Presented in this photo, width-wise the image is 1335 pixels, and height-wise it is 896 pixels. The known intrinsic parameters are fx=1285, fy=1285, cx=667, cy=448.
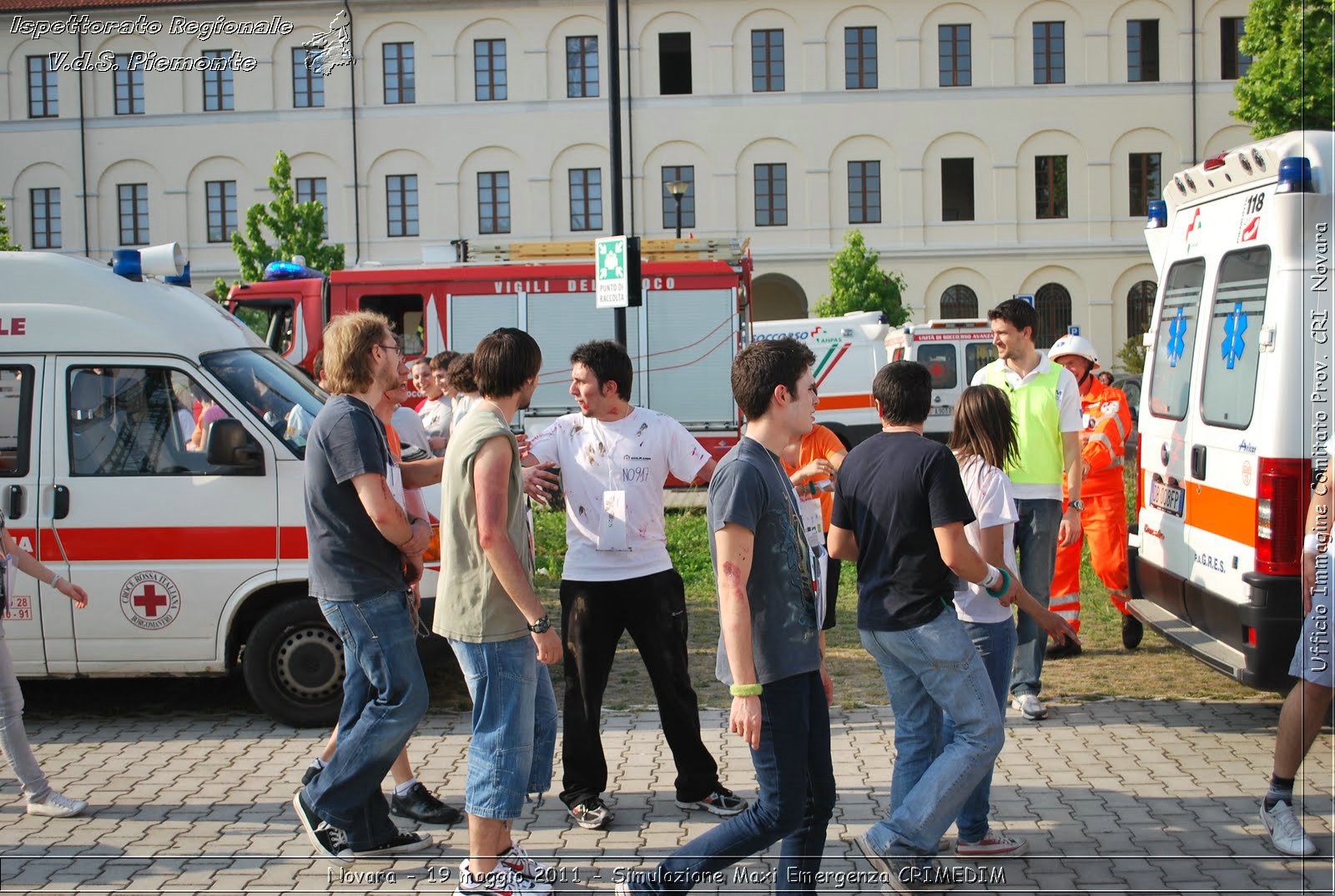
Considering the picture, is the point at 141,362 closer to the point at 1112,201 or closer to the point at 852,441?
the point at 852,441

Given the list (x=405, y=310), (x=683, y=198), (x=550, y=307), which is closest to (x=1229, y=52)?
(x=683, y=198)

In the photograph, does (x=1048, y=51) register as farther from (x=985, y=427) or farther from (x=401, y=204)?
(x=985, y=427)

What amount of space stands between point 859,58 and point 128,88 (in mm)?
22911

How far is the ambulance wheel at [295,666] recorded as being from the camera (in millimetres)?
6676

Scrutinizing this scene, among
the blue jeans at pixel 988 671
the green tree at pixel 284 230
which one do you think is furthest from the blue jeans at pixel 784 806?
the green tree at pixel 284 230

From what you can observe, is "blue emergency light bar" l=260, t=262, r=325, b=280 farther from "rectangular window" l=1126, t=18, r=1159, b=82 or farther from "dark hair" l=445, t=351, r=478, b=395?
"rectangular window" l=1126, t=18, r=1159, b=82

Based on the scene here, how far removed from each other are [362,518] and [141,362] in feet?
8.69

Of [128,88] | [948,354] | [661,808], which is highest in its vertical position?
[128,88]

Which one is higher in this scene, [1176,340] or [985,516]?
[1176,340]

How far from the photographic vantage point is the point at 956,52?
134ft

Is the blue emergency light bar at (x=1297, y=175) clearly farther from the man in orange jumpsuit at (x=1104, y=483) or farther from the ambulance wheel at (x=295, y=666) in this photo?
the ambulance wheel at (x=295, y=666)

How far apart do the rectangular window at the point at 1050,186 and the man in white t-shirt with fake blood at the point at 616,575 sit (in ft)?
127

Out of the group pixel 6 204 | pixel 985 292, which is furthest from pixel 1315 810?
pixel 6 204

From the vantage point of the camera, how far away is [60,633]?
663cm
